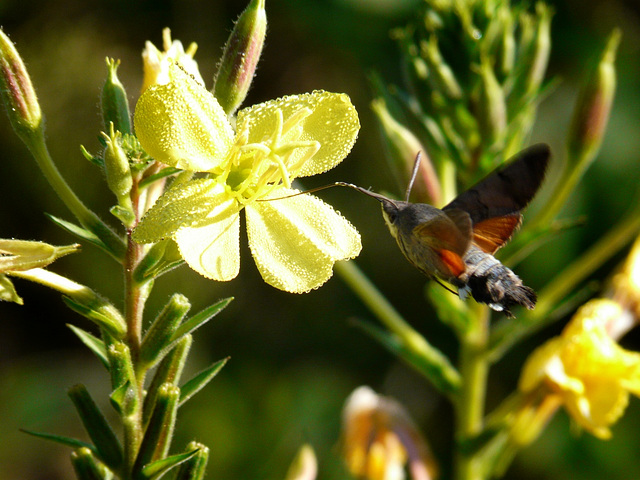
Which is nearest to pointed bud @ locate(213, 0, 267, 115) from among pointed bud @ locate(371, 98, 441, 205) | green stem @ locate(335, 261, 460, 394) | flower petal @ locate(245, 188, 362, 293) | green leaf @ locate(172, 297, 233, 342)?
flower petal @ locate(245, 188, 362, 293)

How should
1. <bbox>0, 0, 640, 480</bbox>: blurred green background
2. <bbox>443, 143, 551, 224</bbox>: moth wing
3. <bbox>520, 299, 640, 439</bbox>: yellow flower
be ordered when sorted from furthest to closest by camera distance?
1. <bbox>0, 0, 640, 480</bbox>: blurred green background
2. <bbox>520, 299, 640, 439</bbox>: yellow flower
3. <bbox>443, 143, 551, 224</bbox>: moth wing

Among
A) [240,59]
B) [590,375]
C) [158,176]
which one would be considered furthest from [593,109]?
[158,176]

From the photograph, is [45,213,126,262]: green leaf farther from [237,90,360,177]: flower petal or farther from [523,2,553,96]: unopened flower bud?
[523,2,553,96]: unopened flower bud

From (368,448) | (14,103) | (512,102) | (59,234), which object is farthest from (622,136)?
(14,103)

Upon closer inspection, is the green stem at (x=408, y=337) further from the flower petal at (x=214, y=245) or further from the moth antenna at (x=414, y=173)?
the flower petal at (x=214, y=245)

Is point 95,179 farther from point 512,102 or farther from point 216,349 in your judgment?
point 512,102

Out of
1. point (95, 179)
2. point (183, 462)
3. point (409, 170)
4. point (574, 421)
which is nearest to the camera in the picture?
point (183, 462)

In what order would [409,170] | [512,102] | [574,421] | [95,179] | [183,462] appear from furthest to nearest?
[95,179]
[512,102]
[574,421]
[409,170]
[183,462]
